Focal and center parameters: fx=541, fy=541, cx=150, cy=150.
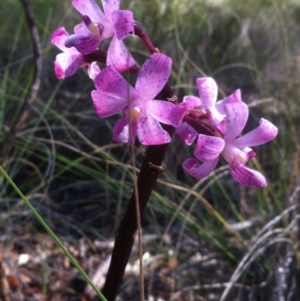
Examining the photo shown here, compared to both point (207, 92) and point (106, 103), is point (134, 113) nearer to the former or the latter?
point (106, 103)

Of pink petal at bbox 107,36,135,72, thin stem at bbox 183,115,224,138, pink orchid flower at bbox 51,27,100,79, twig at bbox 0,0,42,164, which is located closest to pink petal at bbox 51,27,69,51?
pink orchid flower at bbox 51,27,100,79

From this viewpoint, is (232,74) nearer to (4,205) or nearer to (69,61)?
(4,205)

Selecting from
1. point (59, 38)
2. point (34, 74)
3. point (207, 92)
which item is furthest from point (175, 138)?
point (59, 38)

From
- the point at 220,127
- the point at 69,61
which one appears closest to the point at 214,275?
the point at 220,127

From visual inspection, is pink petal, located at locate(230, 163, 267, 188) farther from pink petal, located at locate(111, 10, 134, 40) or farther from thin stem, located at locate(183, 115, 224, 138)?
pink petal, located at locate(111, 10, 134, 40)

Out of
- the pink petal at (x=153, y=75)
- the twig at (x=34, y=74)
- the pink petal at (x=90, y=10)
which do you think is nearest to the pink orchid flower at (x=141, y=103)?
the pink petal at (x=153, y=75)
